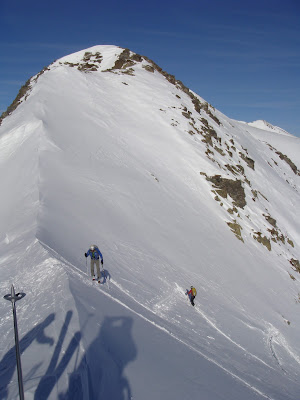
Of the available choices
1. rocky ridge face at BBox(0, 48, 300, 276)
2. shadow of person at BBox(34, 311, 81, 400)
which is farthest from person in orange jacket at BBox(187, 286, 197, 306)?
rocky ridge face at BBox(0, 48, 300, 276)

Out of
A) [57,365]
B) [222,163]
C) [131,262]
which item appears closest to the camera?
[57,365]

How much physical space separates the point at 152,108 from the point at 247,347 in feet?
91.1

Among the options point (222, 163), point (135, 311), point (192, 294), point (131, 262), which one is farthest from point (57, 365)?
point (222, 163)

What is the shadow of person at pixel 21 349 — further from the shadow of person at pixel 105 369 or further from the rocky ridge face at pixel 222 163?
the rocky ridge face at pixel 222 163

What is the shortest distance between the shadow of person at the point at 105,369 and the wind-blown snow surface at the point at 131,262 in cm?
2

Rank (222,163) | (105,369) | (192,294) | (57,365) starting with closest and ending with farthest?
(57,365) → (105,369) → (192,294) → (222,163)

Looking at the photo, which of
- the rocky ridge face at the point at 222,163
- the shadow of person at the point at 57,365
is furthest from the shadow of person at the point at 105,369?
the rocky ridge face at the point at 222,163

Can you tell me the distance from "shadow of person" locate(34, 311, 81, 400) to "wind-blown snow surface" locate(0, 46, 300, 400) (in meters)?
0.02

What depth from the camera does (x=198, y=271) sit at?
14547mm

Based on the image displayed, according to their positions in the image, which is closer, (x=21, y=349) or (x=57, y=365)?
(x=57, y=365)

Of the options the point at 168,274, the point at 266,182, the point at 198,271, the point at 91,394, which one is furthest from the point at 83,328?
the point at 266,182

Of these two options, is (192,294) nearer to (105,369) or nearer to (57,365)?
(105,369)

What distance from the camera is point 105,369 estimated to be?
534 centimetres

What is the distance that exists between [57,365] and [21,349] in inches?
32.9
